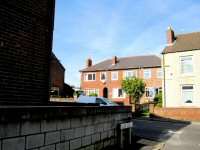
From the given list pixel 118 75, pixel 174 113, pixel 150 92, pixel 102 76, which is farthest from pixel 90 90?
pixel 174 113

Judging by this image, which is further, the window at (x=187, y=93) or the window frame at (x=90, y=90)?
the window frame at (x=90, y=90)

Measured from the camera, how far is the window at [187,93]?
2800cm

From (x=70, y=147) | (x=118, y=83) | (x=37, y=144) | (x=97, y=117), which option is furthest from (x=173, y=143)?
(x=118, y=83)

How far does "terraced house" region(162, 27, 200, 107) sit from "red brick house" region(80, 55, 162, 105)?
47.1 feet

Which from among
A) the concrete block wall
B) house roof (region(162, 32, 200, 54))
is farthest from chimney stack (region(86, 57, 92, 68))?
the concrete block wall

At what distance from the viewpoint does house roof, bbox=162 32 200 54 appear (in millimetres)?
28936

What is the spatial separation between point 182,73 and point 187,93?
7.98 ft

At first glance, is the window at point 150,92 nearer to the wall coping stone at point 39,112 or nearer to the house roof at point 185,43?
the house roof at point 185,43

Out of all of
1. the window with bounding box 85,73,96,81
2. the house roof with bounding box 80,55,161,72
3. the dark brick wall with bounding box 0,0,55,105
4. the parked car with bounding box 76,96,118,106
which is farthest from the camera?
the window with bounding box 85,73,96,81

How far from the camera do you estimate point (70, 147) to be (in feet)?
20.3

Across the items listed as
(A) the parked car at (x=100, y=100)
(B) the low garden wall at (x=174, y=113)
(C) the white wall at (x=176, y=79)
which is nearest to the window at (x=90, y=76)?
(C) the white wall at (x=176, y=79)

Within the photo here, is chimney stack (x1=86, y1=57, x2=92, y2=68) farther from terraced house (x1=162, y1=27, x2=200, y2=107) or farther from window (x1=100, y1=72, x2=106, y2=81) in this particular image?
terraced house (x1=162, y1=27, x2=200, y2=107)

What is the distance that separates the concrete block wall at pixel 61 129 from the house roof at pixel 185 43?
74.6ft

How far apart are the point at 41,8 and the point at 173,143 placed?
881cm
